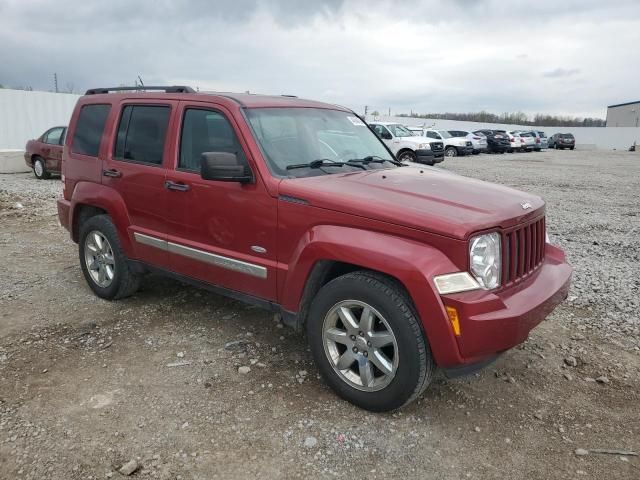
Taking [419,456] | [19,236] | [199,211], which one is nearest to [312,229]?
[199,211]

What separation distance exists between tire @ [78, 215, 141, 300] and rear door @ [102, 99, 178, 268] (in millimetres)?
279

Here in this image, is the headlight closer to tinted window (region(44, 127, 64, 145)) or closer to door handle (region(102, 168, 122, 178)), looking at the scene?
door handle (region(102, 168, 122, 178))

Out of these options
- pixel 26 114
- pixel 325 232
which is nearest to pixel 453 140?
pixel 26 114

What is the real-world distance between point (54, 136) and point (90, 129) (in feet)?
34.2

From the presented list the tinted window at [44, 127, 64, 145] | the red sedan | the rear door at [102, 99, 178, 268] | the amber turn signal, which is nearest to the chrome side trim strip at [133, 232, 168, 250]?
the rear door at [102, 99, 178, 268]

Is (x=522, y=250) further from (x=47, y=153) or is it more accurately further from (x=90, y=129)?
(x=47, y=153)

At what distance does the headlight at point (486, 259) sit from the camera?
2910 millimetres

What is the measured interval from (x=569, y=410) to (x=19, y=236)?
7.70m

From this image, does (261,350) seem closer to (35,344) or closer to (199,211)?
(199,211)

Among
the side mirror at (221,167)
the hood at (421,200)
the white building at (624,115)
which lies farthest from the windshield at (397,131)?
the white building at (624,115)

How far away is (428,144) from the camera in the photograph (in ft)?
71.3

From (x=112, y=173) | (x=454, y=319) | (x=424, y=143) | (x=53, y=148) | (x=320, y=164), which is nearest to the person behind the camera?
(x=454, y=319)

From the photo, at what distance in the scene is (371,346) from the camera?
3156 mm

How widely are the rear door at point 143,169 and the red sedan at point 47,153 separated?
406 inches
